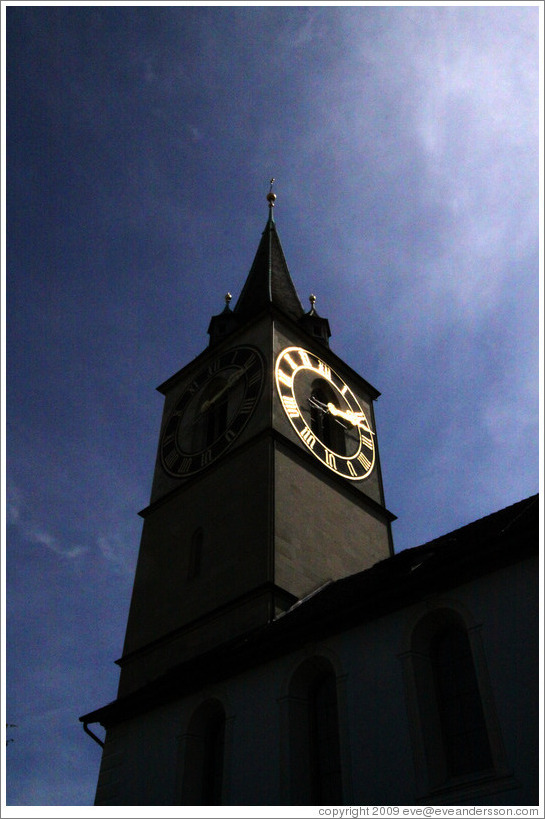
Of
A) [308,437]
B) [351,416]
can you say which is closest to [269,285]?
[351,416]

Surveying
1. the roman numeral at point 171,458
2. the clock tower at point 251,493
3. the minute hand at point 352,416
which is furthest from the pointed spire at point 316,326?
the roman numeral at point 171,458

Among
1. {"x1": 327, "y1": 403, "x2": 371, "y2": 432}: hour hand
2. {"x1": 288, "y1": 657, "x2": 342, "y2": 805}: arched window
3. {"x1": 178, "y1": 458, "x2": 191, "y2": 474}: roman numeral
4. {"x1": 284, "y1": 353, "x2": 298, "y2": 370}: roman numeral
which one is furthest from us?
{"x1": 327, "y1": 403, "x2": 371, "y2": 432}: hour hand

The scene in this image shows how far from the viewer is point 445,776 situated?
9.28m

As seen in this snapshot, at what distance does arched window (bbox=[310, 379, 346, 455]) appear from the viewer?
2091 centimetres

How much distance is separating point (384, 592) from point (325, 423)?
1100 cm

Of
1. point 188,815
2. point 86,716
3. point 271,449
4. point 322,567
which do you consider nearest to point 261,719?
point 188,815

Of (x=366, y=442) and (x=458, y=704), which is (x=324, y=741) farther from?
(x=366, y=442)

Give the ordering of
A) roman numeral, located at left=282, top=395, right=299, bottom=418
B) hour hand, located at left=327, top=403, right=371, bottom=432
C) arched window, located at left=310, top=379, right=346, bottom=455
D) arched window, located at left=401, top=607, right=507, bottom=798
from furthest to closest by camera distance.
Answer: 1. hour hand, located at left=327, top=403, right=371, bottom=432
2. arched window, located at left=310, top=379, right=346, bottom=455
3. roman numeral, located at left=282, top=395, right=299, bottom=418
4. arched window, located at left=401, top=607, right=507, bottom=798

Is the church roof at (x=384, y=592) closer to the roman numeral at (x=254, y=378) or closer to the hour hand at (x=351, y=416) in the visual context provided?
the roman numeral at (x=254, y=378)

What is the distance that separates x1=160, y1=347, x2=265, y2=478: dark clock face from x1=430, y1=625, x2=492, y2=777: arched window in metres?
10.1

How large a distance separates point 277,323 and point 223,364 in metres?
2.04

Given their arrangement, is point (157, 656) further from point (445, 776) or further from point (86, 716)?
point (445, 776)

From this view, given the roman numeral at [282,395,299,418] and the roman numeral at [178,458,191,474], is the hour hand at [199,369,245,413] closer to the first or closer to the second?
the roman numeral at [178,458,191,474]

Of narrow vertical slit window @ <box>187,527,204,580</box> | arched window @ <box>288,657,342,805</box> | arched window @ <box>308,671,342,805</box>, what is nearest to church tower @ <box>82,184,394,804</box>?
narrow vertical slit window @ <box>187,527,204,580</box>
